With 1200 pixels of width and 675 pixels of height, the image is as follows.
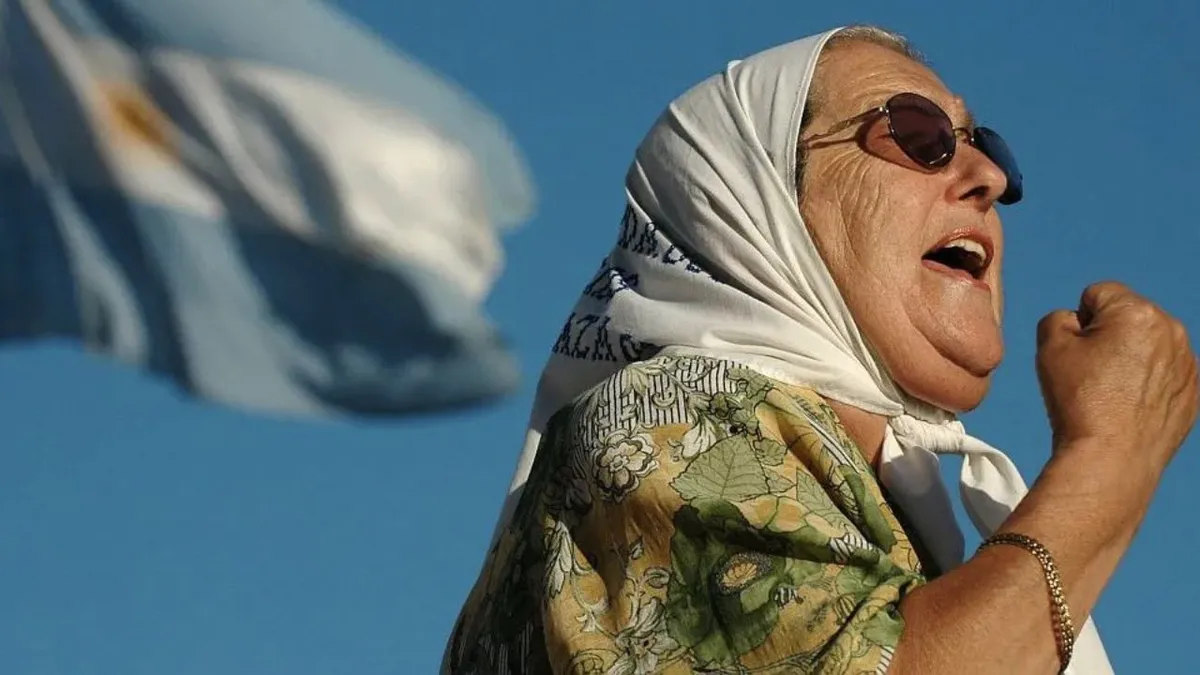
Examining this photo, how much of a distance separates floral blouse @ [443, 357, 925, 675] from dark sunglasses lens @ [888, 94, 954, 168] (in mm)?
757

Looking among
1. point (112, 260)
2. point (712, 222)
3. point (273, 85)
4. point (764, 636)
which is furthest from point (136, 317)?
point (764, 636)

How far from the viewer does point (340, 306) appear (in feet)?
15.2

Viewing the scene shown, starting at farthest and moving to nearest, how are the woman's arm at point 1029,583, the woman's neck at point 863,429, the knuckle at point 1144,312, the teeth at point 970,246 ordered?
the teeth at point 970,246
the woman's neck at point 863,429
the knuckle at point 1144,312
the woman's arm at point 1029,583

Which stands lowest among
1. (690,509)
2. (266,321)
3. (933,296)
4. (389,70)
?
(690,509)

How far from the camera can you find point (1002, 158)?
5.33m

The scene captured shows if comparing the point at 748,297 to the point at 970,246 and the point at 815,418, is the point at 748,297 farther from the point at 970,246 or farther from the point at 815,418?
the point at 970,246

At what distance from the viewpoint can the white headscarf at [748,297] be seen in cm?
462

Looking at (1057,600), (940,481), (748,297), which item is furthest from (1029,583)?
(748,297)

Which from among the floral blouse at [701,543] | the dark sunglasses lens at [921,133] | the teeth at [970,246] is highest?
the dark sunglasses lens at [921,133]

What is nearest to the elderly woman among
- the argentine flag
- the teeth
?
the teeth

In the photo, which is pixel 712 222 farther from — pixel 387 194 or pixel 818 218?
pixel 387 194

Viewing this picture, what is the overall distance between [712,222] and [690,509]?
0.89 meters

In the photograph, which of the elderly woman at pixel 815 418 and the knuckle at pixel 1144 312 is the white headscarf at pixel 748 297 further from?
the knuckle at pixel 1144 312

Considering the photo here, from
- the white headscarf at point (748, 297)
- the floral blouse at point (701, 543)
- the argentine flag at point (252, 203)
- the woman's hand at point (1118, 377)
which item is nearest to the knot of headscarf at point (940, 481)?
the white headscarf at point (748, 297)
